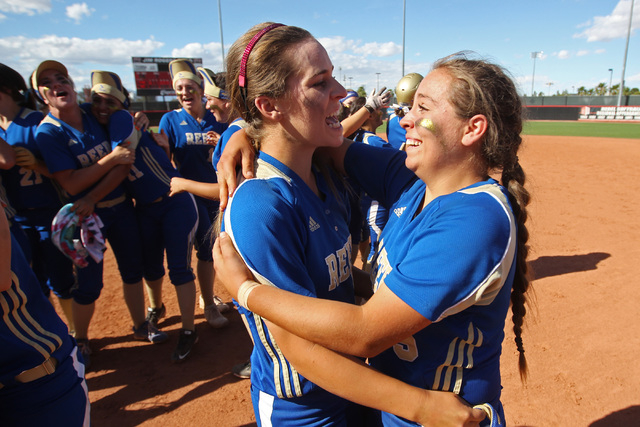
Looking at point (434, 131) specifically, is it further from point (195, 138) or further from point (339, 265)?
point (195, 138)

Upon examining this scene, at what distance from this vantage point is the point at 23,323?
1.66 meters

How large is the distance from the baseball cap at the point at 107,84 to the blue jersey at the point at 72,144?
28 cm

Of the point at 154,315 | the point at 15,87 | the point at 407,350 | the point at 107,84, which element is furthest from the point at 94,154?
the point at 407,350

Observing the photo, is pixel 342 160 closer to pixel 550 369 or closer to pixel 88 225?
pixel 88 225

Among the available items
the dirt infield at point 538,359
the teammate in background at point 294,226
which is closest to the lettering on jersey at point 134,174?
the dirt infield at point 538,359

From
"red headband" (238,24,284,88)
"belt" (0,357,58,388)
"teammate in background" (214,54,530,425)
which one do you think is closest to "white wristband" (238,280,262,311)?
"teammate in background" (214,54,530,425)

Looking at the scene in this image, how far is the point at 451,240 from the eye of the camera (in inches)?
45.1

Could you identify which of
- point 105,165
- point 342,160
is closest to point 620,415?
Result: point 342,160

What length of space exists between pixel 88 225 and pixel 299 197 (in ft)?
9.16

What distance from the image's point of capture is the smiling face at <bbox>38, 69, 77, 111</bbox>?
3422 millimetres

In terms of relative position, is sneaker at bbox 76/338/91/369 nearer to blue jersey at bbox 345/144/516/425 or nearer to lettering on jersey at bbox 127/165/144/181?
lettering on jersey at bbox 127/165/144/181

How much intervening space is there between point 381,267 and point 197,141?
3510 mm

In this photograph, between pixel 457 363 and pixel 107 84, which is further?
pixel 107 84

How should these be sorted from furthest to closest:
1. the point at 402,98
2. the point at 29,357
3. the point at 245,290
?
1. the point at 402,98
2. the point at 29,357
3. the point at 245,290
